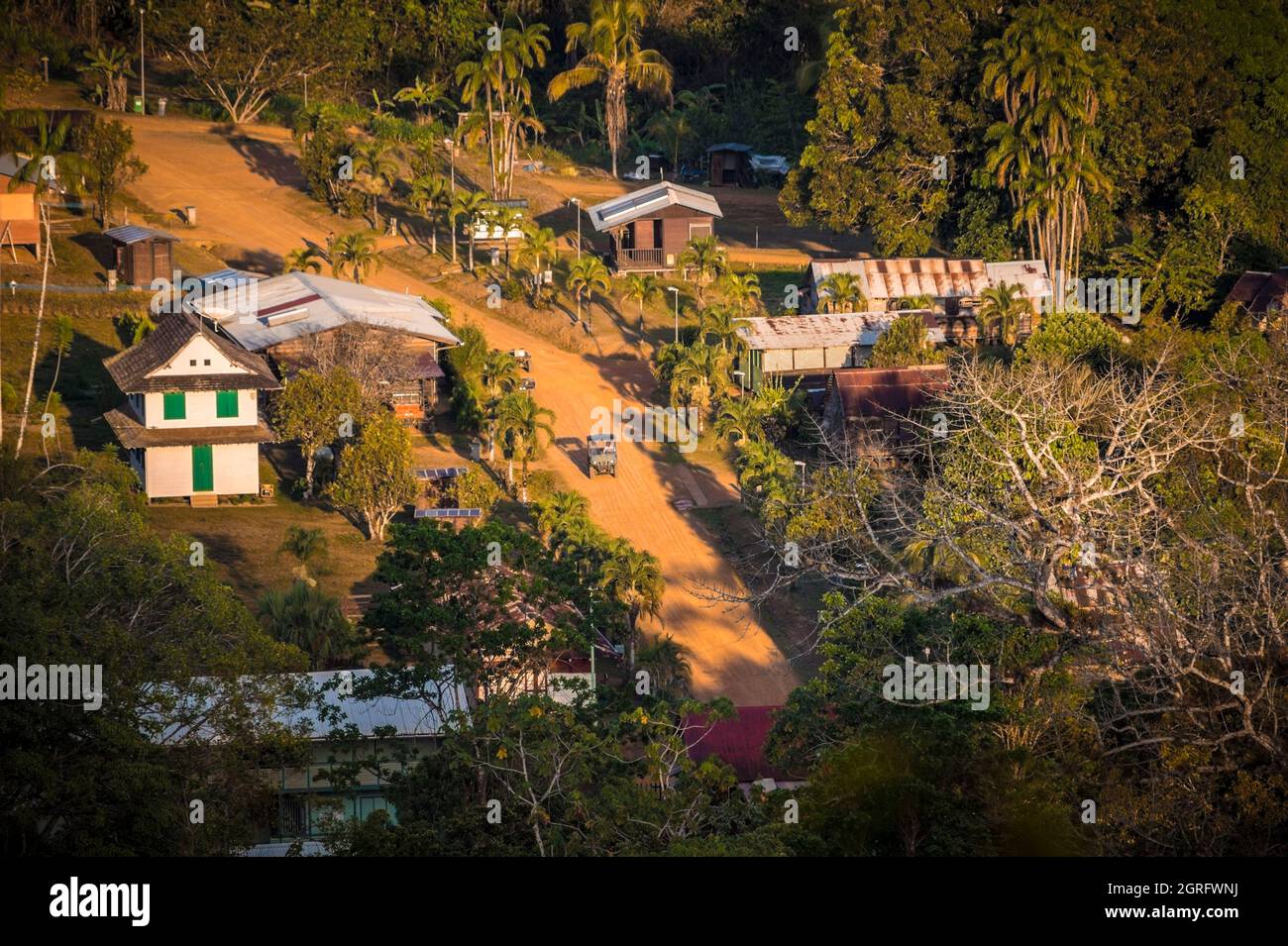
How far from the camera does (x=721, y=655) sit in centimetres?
4131

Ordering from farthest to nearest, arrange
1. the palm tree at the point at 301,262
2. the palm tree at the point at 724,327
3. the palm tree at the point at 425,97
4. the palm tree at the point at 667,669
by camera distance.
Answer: the palm tree at the point at 425,97 → the palm tree at the point at 301,262 → the palm tree at the point at 724,327 → the palm tree at the point at 667,669

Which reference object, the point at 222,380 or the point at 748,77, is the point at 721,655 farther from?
the point at 748,77

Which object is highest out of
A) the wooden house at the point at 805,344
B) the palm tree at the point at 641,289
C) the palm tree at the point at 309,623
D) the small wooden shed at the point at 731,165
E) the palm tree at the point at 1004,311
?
the small wooden shed at the point at 731,165

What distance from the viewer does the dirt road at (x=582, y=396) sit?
41.8 m

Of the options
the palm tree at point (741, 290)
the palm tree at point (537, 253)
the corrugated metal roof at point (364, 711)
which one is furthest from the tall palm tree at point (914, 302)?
the corrugated metal roof at point (364, 711)

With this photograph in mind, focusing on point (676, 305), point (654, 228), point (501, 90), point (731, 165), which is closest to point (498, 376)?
point (676, 305)

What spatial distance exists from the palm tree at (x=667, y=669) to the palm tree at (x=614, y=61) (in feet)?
141

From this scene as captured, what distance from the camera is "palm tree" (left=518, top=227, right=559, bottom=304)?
6225cm

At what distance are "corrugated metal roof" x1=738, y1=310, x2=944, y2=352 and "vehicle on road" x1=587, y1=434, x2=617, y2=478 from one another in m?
7.32

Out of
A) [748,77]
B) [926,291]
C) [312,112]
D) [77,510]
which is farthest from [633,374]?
[748,77]

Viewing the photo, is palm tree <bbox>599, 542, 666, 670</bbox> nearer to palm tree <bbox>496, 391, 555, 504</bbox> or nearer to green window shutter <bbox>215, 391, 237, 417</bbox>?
palm tree <bbox>496, 391, 555, 504</bbox>

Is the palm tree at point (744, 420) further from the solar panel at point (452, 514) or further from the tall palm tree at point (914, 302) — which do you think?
the tall palm tree at point (914, 302)

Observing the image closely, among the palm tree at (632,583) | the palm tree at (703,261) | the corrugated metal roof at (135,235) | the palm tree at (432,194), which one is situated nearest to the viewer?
the palm tree at (632,583)

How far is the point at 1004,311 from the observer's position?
5878cm
